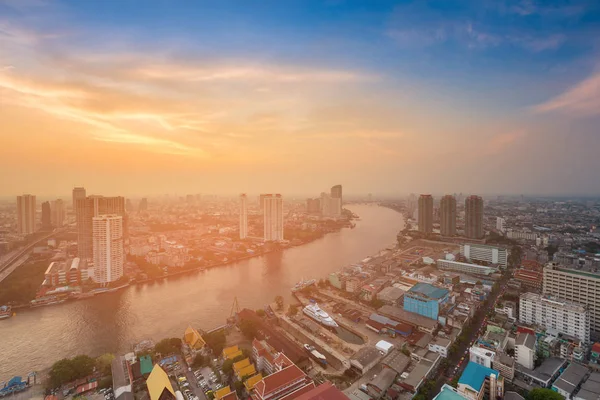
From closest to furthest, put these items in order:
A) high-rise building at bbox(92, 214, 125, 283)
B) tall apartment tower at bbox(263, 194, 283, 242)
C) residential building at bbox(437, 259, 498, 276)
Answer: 1. high-rise building at bbox(92, 214, 125, 283)
2. residential building at bbox(437, 259, 498, 276)
3. tall apartment tower at bbox(263, 194, 283, 242)

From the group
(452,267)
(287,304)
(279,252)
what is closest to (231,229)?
(279,252)

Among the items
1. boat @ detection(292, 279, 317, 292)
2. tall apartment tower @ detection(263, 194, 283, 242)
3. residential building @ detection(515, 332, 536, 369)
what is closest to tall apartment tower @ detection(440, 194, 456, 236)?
tall apartment tower @ detection(263, 194, 283, 242)

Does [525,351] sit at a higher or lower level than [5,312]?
higher

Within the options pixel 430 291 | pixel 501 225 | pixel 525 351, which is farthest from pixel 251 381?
pixel 501 225

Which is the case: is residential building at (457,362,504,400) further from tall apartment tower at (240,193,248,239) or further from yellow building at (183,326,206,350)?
tall apartment tower at (240,193,248,239)

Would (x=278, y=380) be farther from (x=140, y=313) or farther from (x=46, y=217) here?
(x=46, y=217)

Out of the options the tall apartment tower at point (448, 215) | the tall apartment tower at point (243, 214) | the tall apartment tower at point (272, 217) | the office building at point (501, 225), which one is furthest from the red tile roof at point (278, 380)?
the office building at point (501, 225)
